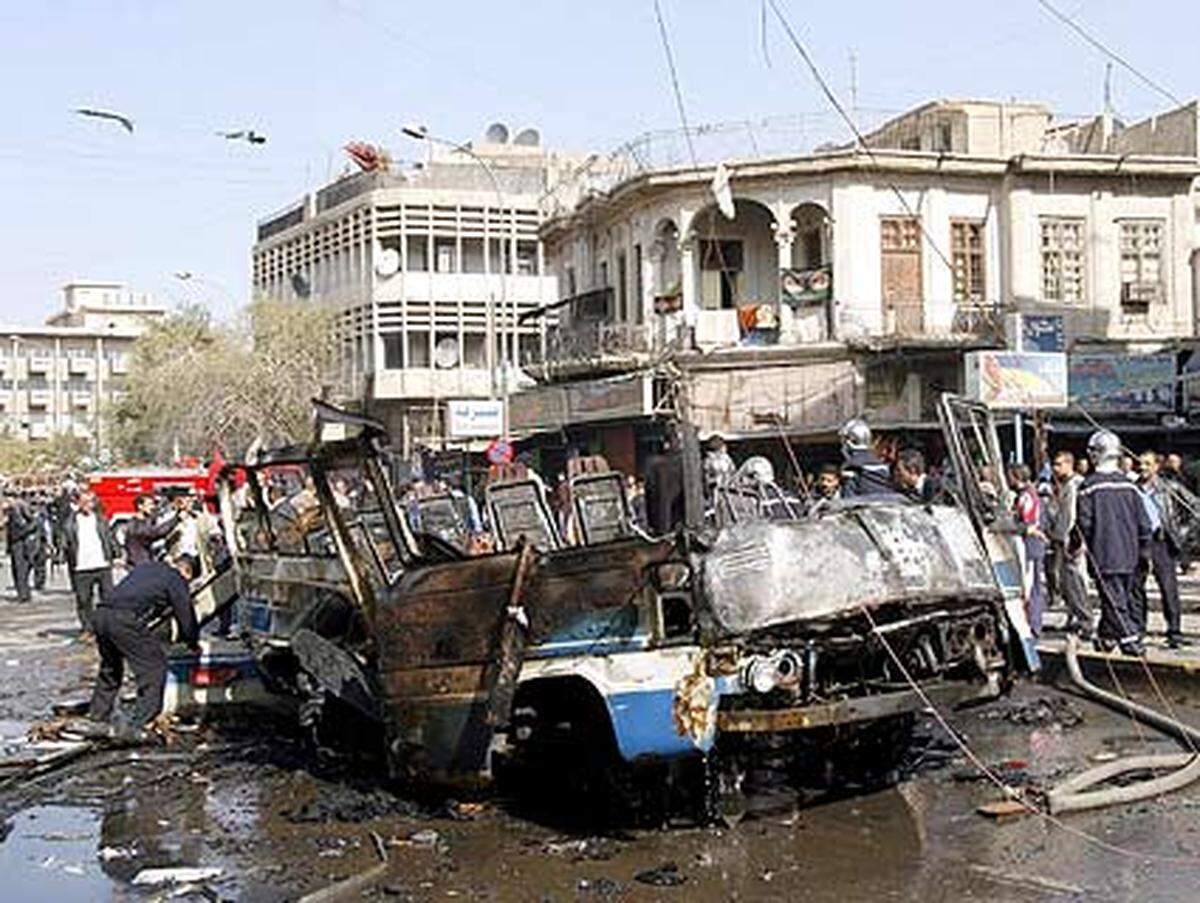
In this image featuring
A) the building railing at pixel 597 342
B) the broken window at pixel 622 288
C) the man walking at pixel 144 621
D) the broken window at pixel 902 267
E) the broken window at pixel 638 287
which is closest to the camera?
the man walking at pixel 144 621

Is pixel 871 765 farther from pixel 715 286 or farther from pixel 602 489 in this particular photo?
pixel 715 286

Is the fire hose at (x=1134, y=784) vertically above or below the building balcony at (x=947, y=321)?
below

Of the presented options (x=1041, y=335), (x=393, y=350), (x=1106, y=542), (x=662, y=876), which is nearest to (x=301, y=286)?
(x=393, y=350)

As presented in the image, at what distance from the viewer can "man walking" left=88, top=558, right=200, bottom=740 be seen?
10.6 meters

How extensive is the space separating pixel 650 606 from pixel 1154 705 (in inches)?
218

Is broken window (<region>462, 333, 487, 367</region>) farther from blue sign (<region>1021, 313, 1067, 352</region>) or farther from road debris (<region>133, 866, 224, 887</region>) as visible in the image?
road debris (<region>133, 866, 224, 887</region>)

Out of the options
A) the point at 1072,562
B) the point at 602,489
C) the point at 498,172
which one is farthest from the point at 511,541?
the point at 498,172

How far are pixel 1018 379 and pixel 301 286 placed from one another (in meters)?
42.1

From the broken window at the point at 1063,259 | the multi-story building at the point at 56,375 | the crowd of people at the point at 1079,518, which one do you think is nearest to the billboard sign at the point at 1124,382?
the broken window at the point at 1063,259

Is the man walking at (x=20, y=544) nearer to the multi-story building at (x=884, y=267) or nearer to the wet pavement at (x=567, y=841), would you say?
the multi-story building at (x=884, y=267)

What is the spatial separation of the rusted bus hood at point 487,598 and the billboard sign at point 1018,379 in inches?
617

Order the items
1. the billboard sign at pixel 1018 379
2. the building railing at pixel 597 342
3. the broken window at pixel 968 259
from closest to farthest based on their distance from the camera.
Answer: the billboard sign at pixel 1018 379
the broken window at pixel 968 259
the building railing at pixel 597 342

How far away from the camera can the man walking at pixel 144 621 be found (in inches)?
418

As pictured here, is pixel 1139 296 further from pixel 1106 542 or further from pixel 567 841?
pixel 567 841
